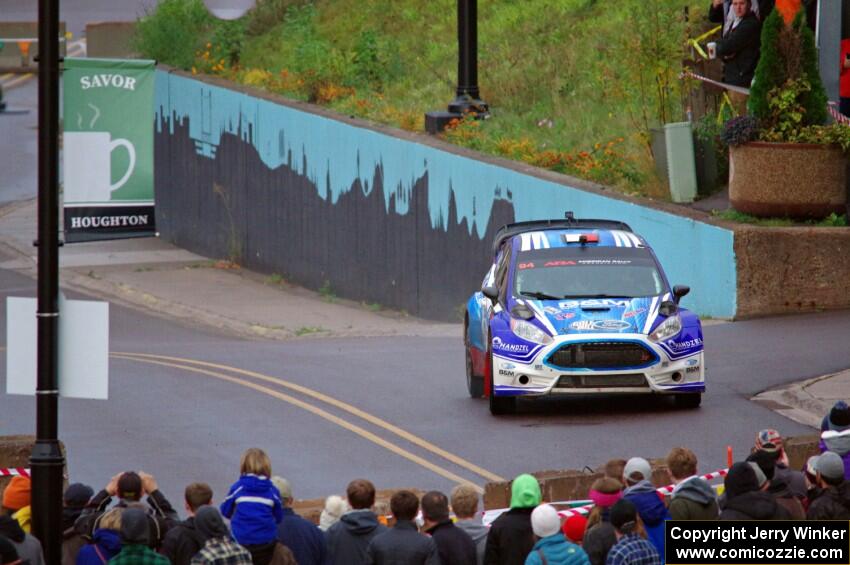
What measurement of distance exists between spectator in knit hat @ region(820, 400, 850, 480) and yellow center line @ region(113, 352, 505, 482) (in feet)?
11.6

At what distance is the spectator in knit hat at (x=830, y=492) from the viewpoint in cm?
1018

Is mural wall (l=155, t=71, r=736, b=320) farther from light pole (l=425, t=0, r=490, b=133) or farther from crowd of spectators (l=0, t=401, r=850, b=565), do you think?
crowd of spectators (l=0, t=401, r=850, b=565)

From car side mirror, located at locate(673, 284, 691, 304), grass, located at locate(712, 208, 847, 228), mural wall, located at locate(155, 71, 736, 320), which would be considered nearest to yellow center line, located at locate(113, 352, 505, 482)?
car side mirror, located at locate(673, 284, 691, 304)

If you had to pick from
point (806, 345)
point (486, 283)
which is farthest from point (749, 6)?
point (486, 283)

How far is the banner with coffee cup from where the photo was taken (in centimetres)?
1101

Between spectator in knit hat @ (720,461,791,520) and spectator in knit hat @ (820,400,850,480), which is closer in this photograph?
spectator in knit hat @ (720,461,791,520)

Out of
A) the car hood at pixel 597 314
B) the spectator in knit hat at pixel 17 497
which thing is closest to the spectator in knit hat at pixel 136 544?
the spectator in knit hat at pixel 17 497

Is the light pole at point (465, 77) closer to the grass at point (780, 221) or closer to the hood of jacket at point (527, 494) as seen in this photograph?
the grass at point (780, 221)

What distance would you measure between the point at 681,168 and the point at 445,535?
1674 centimetres

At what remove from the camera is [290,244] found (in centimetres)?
3556

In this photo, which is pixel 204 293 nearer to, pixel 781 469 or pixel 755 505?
pixel 781 469

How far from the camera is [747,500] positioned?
32.0 feet

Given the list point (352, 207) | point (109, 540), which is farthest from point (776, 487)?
point (352, 207)

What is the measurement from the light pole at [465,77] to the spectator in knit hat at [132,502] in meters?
19.7
